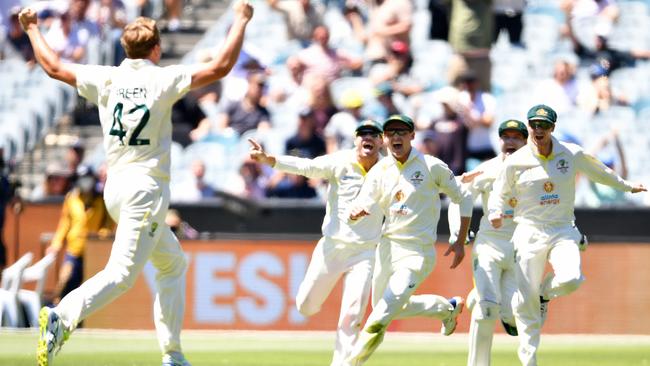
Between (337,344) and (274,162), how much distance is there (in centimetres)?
153

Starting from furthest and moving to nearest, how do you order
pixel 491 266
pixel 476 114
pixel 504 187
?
pixel 476 114, pixel 491 266, pixel 504 187

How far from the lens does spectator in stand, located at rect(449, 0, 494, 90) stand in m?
21.0

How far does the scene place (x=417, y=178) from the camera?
1145 centimetres

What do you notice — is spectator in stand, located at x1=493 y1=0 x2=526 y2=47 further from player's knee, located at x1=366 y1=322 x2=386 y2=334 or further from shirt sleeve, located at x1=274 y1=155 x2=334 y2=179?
player's knee, located at x1=366 y1=322 x2=386 y2=334

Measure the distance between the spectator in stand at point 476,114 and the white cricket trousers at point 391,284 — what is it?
7.96m

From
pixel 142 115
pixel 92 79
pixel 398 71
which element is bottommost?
pixel 398 71

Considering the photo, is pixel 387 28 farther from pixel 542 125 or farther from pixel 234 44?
pixel 234 44

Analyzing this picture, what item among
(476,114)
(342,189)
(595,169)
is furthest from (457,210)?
(476,114)

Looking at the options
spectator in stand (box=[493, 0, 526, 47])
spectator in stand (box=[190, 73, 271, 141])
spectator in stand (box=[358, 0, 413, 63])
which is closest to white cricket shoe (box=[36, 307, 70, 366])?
spectator in stand (box=[190, 73, 271, 141])

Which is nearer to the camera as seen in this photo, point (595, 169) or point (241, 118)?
point (595, 169)

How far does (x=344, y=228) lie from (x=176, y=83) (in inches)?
110

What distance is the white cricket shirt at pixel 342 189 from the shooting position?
12172mm

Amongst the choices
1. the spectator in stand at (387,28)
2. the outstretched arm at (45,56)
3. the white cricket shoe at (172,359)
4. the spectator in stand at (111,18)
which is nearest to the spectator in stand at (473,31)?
the spectator in stand at (387,28)

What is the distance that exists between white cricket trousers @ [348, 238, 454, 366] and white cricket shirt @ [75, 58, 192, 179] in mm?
2252
